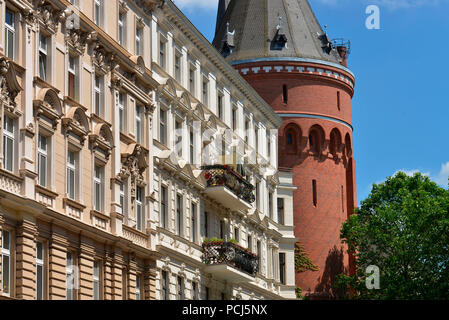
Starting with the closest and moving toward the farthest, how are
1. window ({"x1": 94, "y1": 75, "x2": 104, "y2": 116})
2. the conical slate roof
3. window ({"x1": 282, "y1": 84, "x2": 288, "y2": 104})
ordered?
window ({"x1": 94, "y1": 75, "x2": 104, "y2": 116}), window ({"x1": 282, "y1": 84, "x2": 288, "y2": 104}), the conical slate roof

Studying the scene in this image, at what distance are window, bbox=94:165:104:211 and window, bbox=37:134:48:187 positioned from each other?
4101 mm

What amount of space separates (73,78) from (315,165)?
40179 mm

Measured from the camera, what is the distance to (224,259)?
45812 millimetres

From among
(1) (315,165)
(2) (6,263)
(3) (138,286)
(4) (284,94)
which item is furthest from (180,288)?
(4) (284,94)

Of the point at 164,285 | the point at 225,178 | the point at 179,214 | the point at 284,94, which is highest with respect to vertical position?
the point at 284,94

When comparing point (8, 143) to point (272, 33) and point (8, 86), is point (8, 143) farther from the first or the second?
point (272, 33)

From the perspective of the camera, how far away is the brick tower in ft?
234

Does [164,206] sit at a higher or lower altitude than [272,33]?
lower

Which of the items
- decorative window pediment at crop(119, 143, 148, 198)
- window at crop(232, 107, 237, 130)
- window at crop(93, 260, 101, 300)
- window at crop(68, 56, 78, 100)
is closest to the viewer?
window at crop(68, 56, 78, 100)

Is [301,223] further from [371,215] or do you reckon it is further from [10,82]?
[10,82]

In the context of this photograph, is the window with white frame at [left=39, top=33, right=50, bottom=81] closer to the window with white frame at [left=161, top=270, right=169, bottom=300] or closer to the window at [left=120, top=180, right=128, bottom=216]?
the window at [left=120, top=180, right=128, bottom=216]

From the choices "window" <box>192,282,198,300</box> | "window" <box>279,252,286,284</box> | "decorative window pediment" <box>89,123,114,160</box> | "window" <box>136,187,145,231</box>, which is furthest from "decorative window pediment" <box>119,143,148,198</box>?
"window" <box>279,252,286,284</box>
